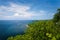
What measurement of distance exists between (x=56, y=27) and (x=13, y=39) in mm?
1468

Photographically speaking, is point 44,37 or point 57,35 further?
point 44,37

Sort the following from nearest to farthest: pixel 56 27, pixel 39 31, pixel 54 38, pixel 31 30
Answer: pixel 54 38
pixel 56 27
pixel 39 31
pixel 31 30

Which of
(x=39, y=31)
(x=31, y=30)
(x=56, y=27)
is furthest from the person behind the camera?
(x=31, y=30)

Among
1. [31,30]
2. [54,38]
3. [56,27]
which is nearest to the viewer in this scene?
[54,38]

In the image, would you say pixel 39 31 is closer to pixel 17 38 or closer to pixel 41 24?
pixel 41 24

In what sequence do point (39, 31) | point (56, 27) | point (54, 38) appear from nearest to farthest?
1. point (54, 38)
2. point (56, 27)
3. point (39, 31)

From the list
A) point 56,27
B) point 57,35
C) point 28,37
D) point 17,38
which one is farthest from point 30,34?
point 57,35

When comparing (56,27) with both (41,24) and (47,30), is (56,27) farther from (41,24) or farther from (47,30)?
(41,24)

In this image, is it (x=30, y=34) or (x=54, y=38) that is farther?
(x=30, y=34)

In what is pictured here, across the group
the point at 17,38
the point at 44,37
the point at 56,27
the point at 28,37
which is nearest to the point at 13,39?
the point at 17,38

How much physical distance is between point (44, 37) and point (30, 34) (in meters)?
0.65

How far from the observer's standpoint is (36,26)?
449cm

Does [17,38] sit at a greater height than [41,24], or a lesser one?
lesser

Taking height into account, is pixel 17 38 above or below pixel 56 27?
below
